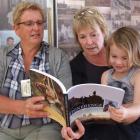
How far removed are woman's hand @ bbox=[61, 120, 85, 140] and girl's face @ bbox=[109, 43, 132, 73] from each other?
33 centimetres

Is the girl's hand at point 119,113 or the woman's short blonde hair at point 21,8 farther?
the woman's short blonde hair at point 21,8

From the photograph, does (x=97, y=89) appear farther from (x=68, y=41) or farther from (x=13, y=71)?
(x=68, y=41)

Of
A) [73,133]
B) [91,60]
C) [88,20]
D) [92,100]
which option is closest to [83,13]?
[88,20]

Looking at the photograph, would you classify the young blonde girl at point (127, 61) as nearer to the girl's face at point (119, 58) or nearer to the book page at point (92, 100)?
the girl's face at point (119, 58)

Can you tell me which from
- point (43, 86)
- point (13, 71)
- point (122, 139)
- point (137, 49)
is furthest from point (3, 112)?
point (137, 49)

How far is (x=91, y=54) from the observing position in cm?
179

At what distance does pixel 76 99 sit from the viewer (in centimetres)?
134

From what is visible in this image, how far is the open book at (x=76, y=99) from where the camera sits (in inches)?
51.3

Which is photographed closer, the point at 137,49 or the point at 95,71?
the point at 137,49

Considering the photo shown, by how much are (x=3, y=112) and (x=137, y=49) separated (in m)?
0.72

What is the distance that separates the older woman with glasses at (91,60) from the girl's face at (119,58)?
202 millimetres

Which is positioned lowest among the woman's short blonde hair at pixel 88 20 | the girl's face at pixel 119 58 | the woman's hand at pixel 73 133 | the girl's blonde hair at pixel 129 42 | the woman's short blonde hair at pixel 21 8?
the woman's hand at pixel 73 133

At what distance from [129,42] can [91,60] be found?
0.38m

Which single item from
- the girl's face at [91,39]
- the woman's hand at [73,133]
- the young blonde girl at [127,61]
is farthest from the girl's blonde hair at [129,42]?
the woman's hand at [73,133]
